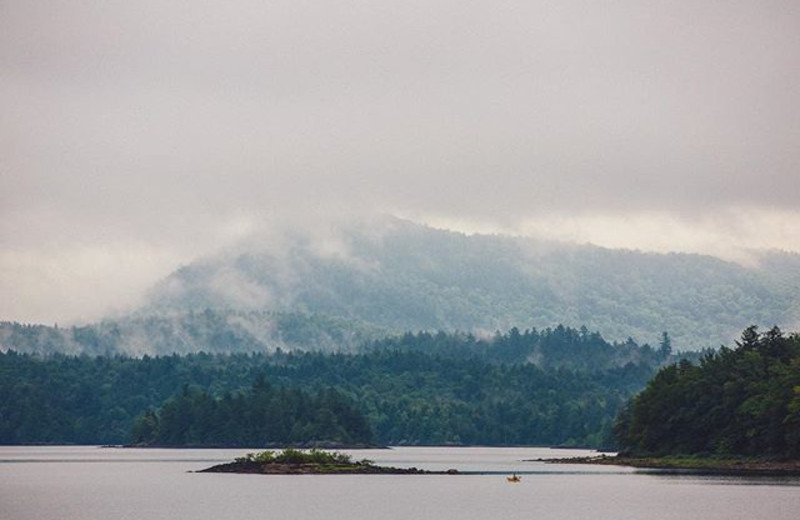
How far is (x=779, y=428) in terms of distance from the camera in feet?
655

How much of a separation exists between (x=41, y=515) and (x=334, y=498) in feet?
127

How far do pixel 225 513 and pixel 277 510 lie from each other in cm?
580

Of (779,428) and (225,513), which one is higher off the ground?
(779,428)

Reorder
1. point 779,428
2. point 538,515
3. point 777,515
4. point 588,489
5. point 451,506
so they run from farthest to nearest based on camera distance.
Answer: point 779,428 → point 588,489 → point 451,506 → point 538,515 → point 777,515

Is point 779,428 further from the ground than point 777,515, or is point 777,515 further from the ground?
point 779,428

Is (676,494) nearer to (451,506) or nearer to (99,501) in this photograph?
(451,506)

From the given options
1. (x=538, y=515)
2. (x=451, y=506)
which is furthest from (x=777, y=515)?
Result: (x=451, y=506)

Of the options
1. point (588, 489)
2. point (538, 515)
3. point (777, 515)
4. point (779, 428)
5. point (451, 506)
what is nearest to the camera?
point (777, 515)

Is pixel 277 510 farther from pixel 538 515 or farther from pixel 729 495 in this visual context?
pixel 729 495

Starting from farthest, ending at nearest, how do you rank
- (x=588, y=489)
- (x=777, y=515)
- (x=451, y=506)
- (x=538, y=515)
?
1. (x=588, y=489)
2. (x=451, y=506)
3. (x=538, y=515)
4. (x=777, y=515)

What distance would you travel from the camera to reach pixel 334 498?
171 m

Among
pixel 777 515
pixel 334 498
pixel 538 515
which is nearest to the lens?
pixel 777 515

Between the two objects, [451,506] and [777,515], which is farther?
[451,506]

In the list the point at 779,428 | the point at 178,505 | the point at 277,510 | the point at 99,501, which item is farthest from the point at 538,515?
the point at 779,428
